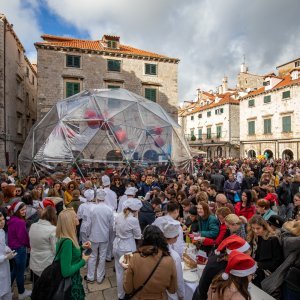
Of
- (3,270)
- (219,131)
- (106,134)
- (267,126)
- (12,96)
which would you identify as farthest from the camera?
(219,131)

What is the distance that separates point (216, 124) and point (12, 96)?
94.4ft

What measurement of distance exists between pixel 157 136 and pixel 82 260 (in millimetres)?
10337

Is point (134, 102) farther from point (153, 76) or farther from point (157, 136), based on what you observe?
point (153, 76)

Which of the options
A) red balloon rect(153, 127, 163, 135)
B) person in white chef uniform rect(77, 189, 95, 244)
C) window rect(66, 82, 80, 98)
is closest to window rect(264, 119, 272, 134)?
red balloon rect(153, 127, 163, 135)

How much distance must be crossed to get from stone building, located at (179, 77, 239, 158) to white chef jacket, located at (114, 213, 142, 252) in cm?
2853

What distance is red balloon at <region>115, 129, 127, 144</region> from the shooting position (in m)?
12.4

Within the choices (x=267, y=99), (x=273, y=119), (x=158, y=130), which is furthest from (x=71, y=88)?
(x=273, y=119)

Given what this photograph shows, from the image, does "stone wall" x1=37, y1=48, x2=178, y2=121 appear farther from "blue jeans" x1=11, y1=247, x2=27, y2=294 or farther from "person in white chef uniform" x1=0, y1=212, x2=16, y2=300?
"person in white chef uniform" x1=0, y1=212, x2=16, y2=300

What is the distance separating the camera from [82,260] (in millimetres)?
3070

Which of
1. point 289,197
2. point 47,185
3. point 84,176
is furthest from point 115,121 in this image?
point 289,197

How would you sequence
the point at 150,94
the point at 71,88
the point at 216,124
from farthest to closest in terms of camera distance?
the point at 216,124, the point at 150,94, the point at 71,88

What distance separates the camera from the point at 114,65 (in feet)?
77.3

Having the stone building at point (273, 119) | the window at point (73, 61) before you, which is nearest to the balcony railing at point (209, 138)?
the stone building at point (273, 119)

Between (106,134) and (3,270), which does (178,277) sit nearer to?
(3,270)
